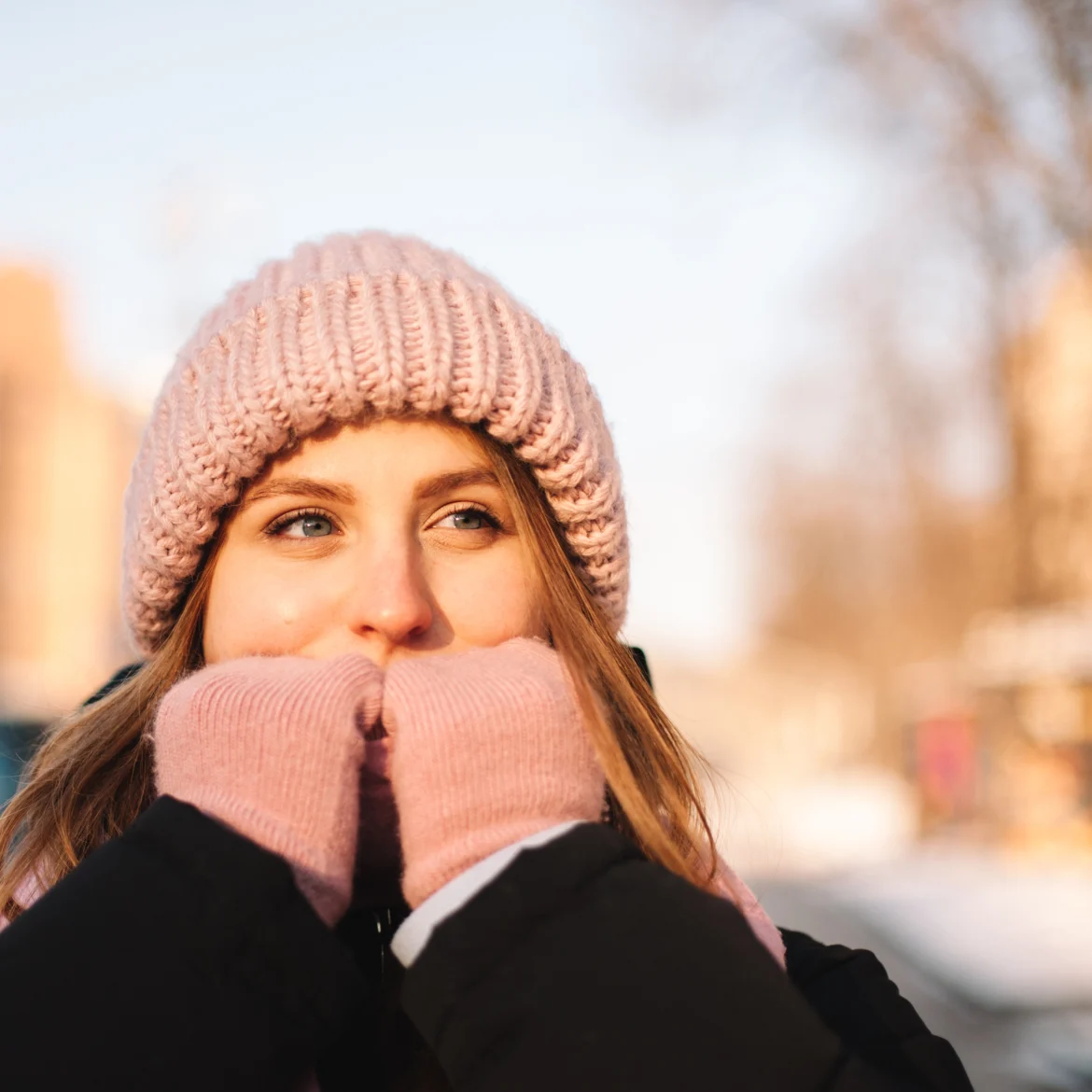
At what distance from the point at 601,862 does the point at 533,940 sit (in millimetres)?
122

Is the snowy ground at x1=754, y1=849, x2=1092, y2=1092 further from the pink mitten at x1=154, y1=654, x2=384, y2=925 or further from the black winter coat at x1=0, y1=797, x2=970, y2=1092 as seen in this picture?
the pink mitten at x1=154, y1=654, x2=384, y2=925

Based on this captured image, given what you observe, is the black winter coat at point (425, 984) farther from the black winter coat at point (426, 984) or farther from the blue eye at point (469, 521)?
the blue eye at point (469, 521)

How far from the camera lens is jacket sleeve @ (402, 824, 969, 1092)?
1.42 meters

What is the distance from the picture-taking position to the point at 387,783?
177cm

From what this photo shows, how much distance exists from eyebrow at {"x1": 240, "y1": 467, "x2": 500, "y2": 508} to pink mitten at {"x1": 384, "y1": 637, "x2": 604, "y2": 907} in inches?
12.3

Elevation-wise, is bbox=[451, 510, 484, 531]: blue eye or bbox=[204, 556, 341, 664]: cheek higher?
bbox=[451, 510, 484, 531]: blue eye

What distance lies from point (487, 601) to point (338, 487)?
278 millimetres

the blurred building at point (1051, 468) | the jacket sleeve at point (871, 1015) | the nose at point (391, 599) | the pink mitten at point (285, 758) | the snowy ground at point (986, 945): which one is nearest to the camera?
the pink mitten at point (285, 758)

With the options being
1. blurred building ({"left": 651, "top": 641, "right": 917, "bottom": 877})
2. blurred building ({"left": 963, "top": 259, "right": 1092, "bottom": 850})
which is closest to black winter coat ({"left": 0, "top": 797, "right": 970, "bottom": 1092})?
blurred building ({"left": 963, "top": 259, "right": 1092, "bottom": 850})

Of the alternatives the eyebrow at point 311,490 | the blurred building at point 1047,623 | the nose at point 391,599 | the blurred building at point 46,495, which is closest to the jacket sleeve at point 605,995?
the nose at point 391,599

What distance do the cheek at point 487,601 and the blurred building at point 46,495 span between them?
43.3 m

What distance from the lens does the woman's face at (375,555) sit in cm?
189

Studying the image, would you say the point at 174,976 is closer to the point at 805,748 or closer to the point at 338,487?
the point at 338,487

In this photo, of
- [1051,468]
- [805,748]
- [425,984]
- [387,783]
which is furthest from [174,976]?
[805,748]
